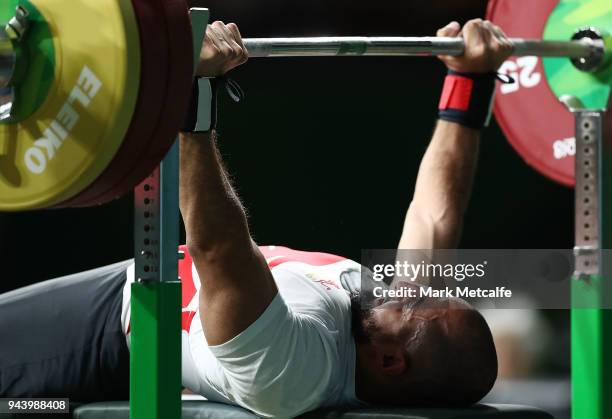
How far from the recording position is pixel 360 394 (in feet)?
8.55

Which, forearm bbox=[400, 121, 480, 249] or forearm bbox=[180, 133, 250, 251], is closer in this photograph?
forearm bbox=[180, 133, 250, 251]

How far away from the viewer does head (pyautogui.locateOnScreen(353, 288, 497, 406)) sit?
2527 mm

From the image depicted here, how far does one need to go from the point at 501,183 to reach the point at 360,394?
8.30ft

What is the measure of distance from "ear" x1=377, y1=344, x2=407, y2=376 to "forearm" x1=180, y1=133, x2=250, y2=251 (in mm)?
475

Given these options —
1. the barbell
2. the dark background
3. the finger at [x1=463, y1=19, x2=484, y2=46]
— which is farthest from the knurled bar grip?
the dark background

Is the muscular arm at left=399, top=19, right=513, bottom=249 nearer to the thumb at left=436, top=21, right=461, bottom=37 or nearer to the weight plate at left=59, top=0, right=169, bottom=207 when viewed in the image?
the thumb at left=436, top=21, right=461, bottom=37

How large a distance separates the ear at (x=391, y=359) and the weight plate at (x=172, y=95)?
34.1 inches

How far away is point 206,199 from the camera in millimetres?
2236

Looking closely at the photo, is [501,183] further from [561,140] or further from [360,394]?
[360,394]

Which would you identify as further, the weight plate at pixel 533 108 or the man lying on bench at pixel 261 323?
the weight plate at pixel 533 108

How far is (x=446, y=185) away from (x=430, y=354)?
0.71 meters

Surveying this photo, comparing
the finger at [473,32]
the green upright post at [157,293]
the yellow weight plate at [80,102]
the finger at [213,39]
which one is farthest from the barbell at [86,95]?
the finger at [473,32]

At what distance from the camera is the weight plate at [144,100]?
1.80m

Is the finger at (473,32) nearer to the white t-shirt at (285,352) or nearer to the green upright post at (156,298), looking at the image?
the white t-shirt at (285,352)
